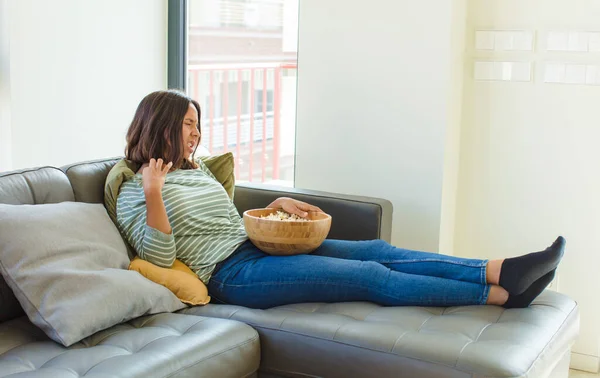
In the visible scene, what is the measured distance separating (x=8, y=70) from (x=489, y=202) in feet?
6.74

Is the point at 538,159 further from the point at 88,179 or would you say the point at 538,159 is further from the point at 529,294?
the point at 88,179

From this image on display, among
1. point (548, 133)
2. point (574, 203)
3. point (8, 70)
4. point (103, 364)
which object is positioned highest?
point (8, 70)

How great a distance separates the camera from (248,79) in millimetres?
3801

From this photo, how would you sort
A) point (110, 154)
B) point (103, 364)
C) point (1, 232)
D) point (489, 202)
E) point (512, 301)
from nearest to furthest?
point (103, 364) → point (1, 232) → point (512, 301) → point (489, 202) → point (110, 154)

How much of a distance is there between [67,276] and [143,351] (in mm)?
316

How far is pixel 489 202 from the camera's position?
3242 mm

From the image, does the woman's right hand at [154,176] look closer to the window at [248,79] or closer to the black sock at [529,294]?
the black sock at [529,294]

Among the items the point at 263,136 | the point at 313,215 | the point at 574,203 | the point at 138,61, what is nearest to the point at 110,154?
the point at 138,61

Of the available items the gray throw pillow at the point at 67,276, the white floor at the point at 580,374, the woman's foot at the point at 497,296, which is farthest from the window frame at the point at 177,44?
the white floor at the point at 580,374

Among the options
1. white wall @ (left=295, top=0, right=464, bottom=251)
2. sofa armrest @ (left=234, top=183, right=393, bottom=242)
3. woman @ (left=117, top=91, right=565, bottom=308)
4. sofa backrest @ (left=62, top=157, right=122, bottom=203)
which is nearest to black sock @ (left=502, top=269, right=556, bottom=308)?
woman @ (left=117, top=91, right=565, bottom=308)

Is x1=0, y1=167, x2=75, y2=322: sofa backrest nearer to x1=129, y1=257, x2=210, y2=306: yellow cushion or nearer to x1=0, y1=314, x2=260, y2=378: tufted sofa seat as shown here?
x1=0, y1=314, x2=260, y2=378: tufted sofa seat

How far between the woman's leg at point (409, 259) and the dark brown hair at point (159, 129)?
0.60 m

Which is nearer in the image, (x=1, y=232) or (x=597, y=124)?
(x=1, y=232)

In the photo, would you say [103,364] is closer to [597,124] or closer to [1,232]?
[1,232]
